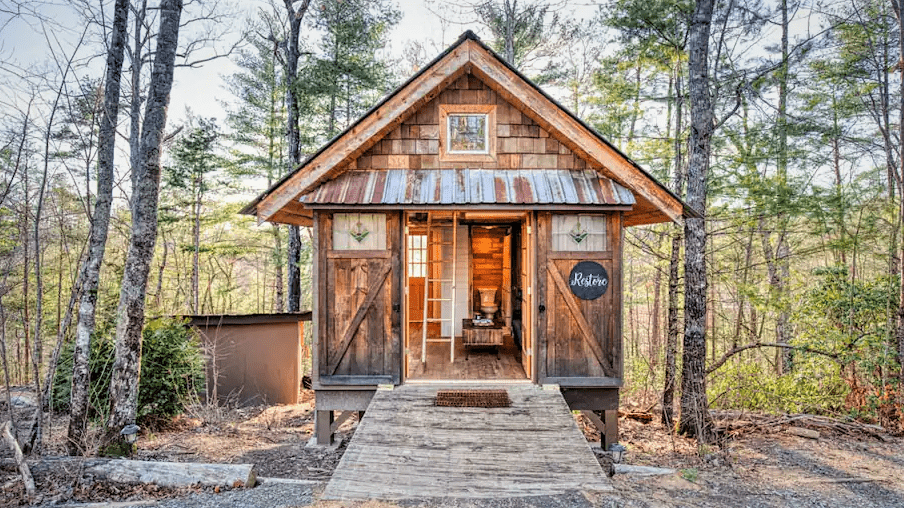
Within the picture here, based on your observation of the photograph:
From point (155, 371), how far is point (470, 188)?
6.15 metres

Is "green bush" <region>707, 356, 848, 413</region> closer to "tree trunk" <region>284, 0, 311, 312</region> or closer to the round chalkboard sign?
the round chalkboard sign

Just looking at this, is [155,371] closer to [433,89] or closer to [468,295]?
[468,295]

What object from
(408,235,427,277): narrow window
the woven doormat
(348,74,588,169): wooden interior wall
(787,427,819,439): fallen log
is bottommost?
(787,427,819,439): fallen log

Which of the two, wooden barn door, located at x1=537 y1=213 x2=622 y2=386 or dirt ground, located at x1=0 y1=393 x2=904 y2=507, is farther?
wooden barn door, located at x1=537 y1=213 x2=622 y2=386

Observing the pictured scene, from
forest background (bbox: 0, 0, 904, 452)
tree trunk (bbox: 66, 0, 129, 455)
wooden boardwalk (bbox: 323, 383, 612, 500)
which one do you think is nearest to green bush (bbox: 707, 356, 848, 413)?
forest background (bbox: 0, 0, 904, 452)

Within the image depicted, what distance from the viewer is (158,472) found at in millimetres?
4852

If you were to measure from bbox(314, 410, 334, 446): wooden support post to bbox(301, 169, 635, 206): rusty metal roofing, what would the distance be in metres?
3.15

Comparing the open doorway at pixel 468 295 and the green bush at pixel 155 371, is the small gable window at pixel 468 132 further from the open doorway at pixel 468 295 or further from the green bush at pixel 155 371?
the green bush at pixel 155 371

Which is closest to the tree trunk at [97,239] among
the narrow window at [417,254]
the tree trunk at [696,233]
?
the narrow window at [417,254]

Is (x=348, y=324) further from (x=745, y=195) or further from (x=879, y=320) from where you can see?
(x=879, y=320)

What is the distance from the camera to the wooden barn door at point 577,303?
6.12m

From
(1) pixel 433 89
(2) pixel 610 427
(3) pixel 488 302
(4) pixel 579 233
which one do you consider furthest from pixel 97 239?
(2) pixel 610 427

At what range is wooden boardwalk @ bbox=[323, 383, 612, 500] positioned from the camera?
3.92 meters

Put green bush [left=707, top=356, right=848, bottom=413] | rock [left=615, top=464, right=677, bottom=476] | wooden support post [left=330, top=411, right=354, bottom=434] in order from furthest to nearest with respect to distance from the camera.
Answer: green bush [left=707, top=356, right=848, bottom=413] < wooden support post [left=330, top=411, right=354, bottom=434] < rock [left=615, top=464, right=677, bottom=476]
